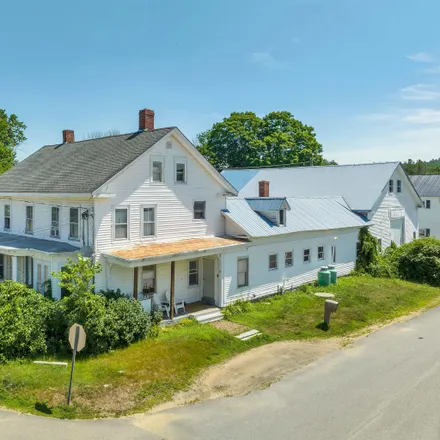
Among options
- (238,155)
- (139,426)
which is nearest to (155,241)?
(139,426)

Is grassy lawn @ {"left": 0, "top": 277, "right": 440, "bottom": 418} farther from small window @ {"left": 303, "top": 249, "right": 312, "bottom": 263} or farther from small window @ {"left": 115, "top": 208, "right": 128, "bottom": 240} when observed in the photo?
small window @ {"left": 115, "top": 208, "right": 128, "bottom": 240}

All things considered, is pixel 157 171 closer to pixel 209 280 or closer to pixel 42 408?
pixel 209 280

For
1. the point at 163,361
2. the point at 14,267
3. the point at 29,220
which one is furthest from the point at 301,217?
the point at 14,267

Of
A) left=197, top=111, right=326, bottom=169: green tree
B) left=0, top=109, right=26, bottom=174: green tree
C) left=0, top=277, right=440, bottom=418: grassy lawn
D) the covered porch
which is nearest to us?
left=0, top=277, right=440, bottom=418: grassy lawn

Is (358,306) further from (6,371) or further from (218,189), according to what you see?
(6,371)

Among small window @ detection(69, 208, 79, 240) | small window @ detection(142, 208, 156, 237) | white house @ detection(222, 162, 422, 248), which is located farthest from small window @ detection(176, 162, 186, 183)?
white house @ detection(222, 162, 422, 248)
